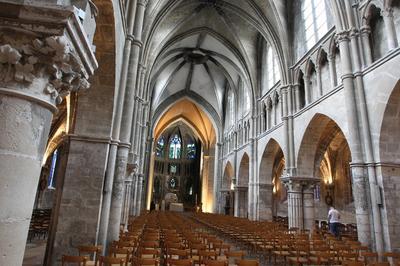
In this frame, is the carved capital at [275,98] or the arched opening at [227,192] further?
the arched opening at [227,192]

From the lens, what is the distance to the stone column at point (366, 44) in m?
10.9

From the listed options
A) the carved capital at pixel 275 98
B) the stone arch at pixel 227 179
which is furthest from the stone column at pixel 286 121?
the stone arch at pixel 227 179

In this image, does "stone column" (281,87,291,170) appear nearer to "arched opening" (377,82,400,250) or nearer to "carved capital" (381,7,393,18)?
"arched opening" (377,82,400,250)

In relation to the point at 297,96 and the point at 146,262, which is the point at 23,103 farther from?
the point at 297,96

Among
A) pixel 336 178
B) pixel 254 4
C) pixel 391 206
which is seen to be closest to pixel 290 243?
pixel 391 206

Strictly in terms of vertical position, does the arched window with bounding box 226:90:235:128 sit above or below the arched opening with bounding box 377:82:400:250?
above

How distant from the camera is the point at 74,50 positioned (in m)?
3.00

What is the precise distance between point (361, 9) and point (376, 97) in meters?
3.99

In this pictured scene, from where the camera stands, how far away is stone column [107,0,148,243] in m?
8.66

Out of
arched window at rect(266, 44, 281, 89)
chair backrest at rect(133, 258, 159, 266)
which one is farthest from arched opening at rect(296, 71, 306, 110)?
chair backrest at rect(133, 258, 159, 266)

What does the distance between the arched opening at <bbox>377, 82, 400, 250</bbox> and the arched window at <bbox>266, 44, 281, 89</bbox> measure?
33.3ft

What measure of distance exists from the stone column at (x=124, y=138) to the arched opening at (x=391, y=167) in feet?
28.4

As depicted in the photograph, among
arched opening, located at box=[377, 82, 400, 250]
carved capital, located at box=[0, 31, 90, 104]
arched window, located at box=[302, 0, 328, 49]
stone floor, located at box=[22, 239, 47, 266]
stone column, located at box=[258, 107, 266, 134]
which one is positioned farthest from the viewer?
stone column, located at box=[258, 107, 266, 134]

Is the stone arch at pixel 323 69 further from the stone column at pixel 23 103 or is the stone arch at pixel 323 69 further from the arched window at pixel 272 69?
the stone column at pixel 23 103
